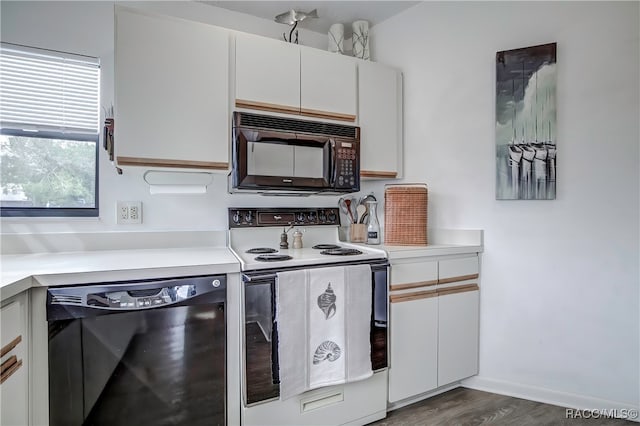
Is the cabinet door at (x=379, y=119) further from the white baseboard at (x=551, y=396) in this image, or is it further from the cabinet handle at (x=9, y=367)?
the cabinet handle at (x=9, y=367)

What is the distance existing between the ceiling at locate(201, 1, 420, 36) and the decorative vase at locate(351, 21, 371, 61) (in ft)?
0.22

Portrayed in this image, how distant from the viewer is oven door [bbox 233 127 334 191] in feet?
6.01

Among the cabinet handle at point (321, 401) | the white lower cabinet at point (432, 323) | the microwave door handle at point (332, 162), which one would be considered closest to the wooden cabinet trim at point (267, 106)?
the microwave door handle at point (332, 162)

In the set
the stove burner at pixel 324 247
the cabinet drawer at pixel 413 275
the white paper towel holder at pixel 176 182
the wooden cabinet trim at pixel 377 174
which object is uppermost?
the wooden cabinet trim at pixel 377 174

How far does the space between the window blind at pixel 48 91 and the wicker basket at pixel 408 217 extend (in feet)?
6.07

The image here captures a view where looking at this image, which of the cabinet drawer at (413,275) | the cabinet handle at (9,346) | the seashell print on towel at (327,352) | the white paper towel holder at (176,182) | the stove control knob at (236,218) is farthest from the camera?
the stove control knob at (236,218)

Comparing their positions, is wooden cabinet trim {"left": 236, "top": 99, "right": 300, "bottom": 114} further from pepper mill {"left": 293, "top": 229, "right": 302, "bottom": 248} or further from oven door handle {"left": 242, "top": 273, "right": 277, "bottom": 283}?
oven door handle {"left": 242, "top": 273, "right": 277, "bottom": 283}

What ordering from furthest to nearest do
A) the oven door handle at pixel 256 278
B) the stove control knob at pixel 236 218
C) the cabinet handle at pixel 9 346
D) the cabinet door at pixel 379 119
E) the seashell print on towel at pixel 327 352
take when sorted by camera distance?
1. the cabinet door at pixel 379 119
2. the stove control knob at pixel 236 218
3. the seashell print on towel at pixel 327 352
4. the oven door handle at pixel 256 278
5. the cabinet handle at pixel 9 346

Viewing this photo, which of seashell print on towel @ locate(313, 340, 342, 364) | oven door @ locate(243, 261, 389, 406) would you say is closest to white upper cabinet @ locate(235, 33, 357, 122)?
oven door @ locate(243, 261, 389, 406)

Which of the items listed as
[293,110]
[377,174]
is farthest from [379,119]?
[293,110]

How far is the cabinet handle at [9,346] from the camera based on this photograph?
3.47 ft

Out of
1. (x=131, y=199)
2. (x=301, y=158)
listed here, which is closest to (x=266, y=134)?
(x=301, y=158)

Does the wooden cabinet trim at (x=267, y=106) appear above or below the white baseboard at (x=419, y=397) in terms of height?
above

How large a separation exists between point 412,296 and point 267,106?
4.45ft
